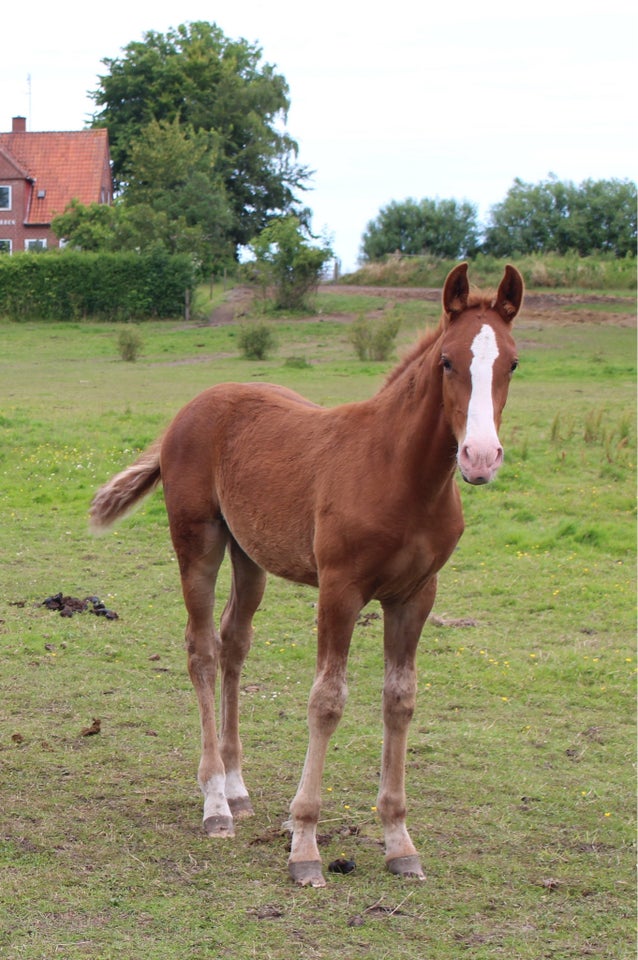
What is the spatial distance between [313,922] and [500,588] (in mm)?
5905

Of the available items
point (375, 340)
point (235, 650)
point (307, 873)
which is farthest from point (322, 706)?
point (375, 340)

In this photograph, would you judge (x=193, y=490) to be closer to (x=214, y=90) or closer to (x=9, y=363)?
(x=9, y=363)

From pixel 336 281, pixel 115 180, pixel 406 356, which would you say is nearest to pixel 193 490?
pixel 406 356

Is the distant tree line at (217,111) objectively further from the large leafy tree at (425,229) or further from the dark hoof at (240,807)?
the dark hoof at (240,807)

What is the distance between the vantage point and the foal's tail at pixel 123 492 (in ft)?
20.1

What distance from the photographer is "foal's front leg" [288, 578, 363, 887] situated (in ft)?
15.7

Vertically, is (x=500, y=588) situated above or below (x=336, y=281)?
below

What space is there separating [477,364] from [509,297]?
465 mm

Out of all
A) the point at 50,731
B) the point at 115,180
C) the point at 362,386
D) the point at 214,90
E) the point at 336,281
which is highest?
the point at 214,90

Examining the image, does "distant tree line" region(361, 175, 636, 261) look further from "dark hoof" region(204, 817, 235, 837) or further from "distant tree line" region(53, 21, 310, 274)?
"dark hoof" region(204, 817, 235, 837)

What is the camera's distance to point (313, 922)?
4.34 metres

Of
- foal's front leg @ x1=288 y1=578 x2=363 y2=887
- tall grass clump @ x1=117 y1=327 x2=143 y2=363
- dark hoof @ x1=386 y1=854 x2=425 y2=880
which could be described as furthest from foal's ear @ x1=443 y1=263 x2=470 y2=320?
tall grass clump @ x1=117 y1=327 x2=143 y2=363

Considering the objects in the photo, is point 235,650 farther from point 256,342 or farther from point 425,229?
point 425,229

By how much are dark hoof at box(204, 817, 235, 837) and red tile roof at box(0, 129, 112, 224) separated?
153ft
